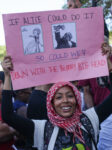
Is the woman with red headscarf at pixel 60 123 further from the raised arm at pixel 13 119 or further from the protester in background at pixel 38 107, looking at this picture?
the protester in background at pixel 38 107

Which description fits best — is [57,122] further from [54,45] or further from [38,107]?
[54,45]

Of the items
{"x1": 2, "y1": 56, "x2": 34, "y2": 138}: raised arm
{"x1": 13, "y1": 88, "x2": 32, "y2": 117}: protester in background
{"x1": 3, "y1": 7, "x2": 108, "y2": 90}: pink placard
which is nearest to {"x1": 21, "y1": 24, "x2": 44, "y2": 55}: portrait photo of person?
{"x1": 3, "y1": 7, "x2": 108, "y2": 90}: pink placard

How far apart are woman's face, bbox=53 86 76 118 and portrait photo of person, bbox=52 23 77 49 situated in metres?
0.44

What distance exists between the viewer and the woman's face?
190 cm

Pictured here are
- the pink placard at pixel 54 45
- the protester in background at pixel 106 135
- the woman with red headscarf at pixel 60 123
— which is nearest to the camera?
the woman with red headscarf at pixel 60 123

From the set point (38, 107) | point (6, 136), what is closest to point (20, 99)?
point (38, 107)

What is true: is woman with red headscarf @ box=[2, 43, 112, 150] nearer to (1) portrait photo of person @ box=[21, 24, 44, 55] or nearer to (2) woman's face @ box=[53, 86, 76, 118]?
(2) woman's face @ box=[53, 86, 76, 118]

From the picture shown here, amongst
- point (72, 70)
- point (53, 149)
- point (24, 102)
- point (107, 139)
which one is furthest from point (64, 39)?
point (107, 139)

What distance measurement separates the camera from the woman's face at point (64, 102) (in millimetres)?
1901

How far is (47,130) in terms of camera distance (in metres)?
1.85

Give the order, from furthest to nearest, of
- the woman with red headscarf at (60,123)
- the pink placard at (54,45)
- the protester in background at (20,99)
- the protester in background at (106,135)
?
the protester in background at (106,135), the protester in background at (20,99), the pink placard at (54,45), the woman with red headscarf at (60,123)

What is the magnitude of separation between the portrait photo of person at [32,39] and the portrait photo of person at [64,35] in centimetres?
13

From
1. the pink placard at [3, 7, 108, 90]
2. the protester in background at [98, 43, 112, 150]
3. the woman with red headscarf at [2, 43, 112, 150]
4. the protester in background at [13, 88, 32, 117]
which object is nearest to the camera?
the woman with red headscarf at [2, 43, 112, 150]

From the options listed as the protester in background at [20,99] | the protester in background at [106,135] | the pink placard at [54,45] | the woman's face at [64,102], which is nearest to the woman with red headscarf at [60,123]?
the woman's face at [64,102]
